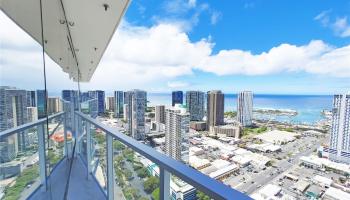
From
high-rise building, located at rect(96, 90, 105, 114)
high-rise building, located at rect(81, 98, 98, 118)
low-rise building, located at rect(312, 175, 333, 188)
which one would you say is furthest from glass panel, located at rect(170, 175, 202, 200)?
low-rise building, located at rect(312, 175, 333, 188)

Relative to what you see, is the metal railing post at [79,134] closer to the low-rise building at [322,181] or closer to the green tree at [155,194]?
the green tree at [155,194]

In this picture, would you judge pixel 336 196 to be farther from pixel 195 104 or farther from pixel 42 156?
pixel 195 104

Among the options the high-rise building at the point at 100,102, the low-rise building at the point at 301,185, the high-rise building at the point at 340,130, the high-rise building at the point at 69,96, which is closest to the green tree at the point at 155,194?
the high-rise building at the point at 69,96

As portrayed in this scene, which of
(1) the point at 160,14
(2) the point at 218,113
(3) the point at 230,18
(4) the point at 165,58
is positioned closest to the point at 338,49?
(3) the point at 230,18

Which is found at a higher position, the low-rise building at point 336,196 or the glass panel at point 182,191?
the glass panel at point 182,191

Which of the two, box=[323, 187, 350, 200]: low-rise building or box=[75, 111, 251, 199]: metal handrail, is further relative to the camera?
box=[323, 187, 350, 200]: low-rise building

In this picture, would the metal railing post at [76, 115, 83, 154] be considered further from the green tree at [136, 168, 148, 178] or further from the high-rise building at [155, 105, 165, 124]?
the high-rise building at [155, 105, 165, 124]

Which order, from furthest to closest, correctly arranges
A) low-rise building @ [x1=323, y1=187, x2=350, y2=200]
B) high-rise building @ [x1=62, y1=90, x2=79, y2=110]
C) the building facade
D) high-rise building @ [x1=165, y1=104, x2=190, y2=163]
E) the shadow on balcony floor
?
the building facade
high-rise building @ [x1=165, y1=104, x2=190, y2=163]
low-rise building @ [x1=323, y1=187, x2=350, y2=200]
high-rise building @ [x1=62, y1=90, x2=79, y2=110]
the shadow on balcony floor
